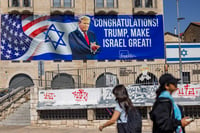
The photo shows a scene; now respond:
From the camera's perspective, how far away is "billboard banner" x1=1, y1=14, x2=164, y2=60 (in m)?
32.0

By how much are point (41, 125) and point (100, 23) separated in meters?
18.7

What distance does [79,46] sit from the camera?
32.6 meters

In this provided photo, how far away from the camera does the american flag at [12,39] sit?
31.7 metres

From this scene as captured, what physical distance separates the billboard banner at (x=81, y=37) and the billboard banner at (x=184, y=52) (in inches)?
37.7

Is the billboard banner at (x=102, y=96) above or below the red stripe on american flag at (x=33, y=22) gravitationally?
below

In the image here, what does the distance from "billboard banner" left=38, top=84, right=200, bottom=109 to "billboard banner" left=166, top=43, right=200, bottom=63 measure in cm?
1805

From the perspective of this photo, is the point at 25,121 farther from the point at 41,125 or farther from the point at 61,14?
the point at 61,14

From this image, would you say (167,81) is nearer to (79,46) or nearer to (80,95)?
(80,95)

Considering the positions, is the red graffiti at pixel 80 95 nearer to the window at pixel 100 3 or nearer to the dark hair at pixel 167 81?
the dark hair at pixel 167 81

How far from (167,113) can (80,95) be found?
40.1 feet

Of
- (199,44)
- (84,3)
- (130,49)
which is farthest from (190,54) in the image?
(84,3)

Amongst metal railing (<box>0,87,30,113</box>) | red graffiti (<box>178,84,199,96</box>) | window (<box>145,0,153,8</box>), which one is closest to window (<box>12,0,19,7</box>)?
metal railing (<box>0,87,30,113</box>)

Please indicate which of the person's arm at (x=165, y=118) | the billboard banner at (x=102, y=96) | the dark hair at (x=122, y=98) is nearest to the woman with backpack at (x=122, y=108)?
the dark hair at (x=122, y=98)

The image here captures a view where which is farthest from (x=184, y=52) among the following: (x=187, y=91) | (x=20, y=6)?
(x=187, y=91)
